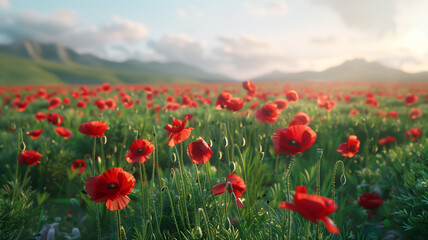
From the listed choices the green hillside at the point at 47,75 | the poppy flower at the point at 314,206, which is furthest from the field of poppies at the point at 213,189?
the green hillside at the point at 47,75

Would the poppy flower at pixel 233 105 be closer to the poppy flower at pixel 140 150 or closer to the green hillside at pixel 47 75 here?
the poppy flower at pixel 140 150

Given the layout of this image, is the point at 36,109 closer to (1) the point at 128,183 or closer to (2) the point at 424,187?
(1) the point at 128,183

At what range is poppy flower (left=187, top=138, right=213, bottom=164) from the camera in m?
1.21

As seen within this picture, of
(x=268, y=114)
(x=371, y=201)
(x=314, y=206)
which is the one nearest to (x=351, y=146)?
(x=371, y=201)

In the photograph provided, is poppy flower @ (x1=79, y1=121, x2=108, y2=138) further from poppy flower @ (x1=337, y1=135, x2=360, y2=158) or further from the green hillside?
the green hillside

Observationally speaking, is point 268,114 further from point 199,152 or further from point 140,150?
point 140,150

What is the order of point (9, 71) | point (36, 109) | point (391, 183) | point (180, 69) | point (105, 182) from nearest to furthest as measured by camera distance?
point (105, 182) → point (391, 183) → point (36, 109) → point (9, 71) → point (180, 69)

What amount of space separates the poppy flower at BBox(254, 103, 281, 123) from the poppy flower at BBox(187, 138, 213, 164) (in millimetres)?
734

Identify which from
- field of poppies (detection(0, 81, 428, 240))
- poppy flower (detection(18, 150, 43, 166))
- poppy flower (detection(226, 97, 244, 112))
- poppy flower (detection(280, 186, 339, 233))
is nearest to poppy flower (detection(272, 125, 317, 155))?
field of poppies (detection(0, 81, 428, 240))

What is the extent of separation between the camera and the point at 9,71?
45.6m

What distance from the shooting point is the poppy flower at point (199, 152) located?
121 centimetres

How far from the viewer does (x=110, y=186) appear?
3.48ft

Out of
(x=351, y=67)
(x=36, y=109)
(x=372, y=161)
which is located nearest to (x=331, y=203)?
(x=372, y=161)

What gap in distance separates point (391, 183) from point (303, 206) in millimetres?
1781
